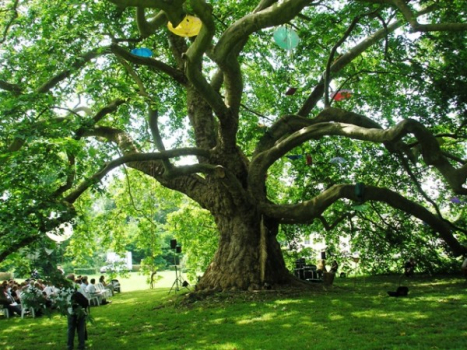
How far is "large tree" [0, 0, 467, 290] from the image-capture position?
891 cm

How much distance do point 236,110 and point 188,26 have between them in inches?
205

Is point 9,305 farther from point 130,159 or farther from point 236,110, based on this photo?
point 236,110

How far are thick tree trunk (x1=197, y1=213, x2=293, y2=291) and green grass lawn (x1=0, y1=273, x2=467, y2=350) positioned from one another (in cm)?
62

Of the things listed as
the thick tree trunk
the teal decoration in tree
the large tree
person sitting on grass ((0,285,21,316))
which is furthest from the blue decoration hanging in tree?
person sitting on grass ((0,285,21,316))

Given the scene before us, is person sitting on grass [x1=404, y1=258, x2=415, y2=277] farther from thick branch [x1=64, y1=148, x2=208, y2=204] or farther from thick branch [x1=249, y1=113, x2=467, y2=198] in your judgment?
thick branch [x1=64, y1=148, x2=208, y2=204]

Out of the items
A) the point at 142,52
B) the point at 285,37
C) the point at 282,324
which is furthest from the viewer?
the point at 142,52

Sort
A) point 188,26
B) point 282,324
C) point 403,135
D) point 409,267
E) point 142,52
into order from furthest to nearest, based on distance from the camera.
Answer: point 409,267 < point 142,52 < point 403,135 < point 282,324 < point 188,26

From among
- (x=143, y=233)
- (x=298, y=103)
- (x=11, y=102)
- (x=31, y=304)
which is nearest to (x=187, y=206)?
(x=143, y=233)

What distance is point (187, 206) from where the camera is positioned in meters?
26.0

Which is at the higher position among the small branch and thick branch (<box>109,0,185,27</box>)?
the small branch

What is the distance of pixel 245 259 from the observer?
1332 cm

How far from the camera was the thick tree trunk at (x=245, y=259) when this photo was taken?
13047mm

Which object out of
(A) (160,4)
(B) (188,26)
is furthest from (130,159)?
(A) (160,4)

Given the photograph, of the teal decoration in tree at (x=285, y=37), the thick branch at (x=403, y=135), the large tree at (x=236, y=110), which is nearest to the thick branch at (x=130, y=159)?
the large tree at (x=236, y=110)
